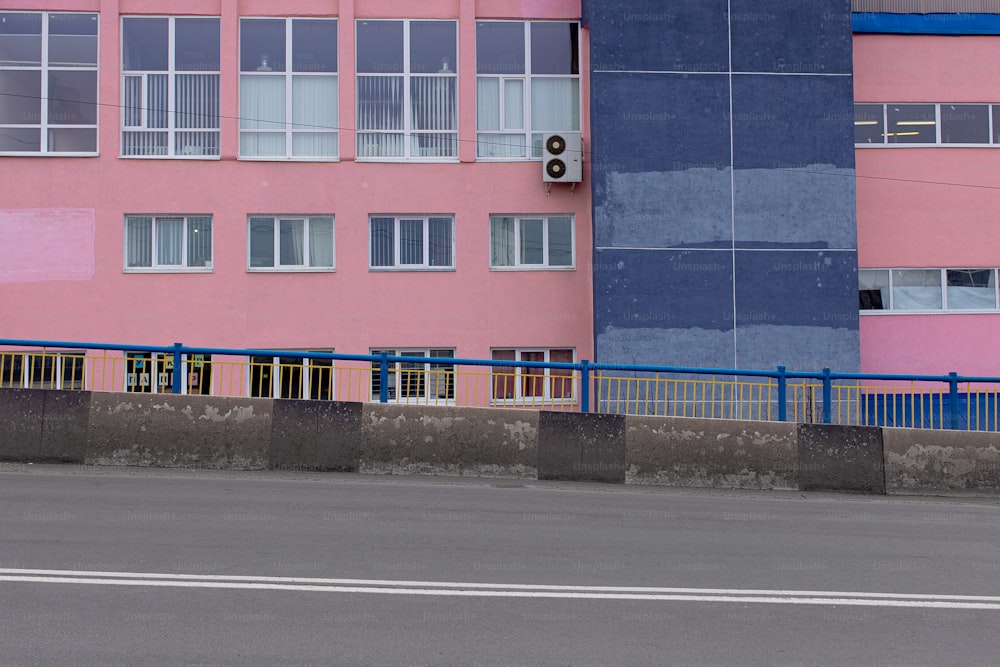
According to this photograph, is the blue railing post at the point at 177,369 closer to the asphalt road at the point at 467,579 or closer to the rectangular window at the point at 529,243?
the asphalt road at the point at 467,579

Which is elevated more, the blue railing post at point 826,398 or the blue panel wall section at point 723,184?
the blue panel wall section at point 723,184

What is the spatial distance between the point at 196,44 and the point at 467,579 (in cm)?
1517

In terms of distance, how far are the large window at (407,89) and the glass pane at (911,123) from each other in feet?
28.2

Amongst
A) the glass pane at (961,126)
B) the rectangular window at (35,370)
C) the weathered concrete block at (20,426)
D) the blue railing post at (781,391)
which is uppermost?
the glass pane at (961,126)

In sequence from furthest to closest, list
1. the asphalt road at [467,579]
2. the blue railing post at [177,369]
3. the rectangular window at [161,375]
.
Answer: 1. the rectangular window at [161,375]
2. the blue railing post at [177,369]
3. the asphalt road at [467,579]

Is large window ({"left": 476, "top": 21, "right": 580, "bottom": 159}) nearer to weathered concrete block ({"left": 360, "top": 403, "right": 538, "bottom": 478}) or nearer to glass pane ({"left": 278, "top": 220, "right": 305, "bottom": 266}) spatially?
glass pane ({"left": 278, "top": 220, "right": 305, "bottom": 266})

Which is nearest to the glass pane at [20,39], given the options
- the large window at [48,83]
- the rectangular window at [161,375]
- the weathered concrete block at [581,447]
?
the large window at [48,83]

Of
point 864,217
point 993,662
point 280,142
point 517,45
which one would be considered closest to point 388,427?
point 993,662

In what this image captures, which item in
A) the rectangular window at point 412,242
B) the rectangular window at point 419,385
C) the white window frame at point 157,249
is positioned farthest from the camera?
the rectangular window at point 412,242

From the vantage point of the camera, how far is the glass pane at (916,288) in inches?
774

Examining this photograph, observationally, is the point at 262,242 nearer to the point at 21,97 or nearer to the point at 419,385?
the point at 21,97

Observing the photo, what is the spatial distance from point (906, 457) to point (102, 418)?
9.42 metres

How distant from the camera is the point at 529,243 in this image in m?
19.4

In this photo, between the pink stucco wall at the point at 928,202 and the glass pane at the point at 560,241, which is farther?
the pink stucco wall at the point at 928,202
